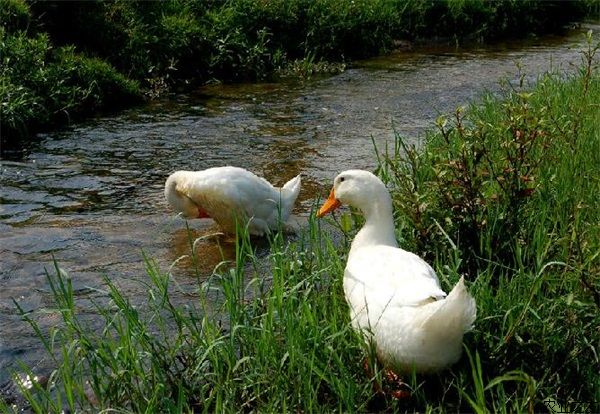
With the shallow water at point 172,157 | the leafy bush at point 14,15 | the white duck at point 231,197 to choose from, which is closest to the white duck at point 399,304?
the shallow water at point 172,157

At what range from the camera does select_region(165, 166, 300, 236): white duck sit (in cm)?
587

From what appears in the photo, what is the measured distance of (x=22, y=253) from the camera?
5566 millimetres

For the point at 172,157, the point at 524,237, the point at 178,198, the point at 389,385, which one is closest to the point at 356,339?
the point at 389,385

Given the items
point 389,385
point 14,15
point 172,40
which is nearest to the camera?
point 389,385

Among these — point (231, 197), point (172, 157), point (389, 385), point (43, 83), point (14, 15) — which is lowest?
point (172, 157)

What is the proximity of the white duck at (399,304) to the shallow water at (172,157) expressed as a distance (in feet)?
2.10

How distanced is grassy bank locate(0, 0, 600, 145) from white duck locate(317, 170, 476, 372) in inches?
203

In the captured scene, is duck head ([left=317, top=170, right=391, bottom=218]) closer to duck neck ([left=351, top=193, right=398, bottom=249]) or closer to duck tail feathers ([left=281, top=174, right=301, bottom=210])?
duck neck ([left=351, top=193, right=398, bottom=249])

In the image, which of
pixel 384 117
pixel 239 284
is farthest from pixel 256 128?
pixel 239 284

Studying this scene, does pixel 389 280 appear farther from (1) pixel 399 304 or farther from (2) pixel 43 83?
(2) pixel 43 83

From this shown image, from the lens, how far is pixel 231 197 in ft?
19.1

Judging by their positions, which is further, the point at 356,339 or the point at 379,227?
the point at 379,227

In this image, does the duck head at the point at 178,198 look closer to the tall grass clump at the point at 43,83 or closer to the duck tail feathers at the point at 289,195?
the duck tail feathers at the point at 289,195

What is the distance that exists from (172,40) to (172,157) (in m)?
3.33
